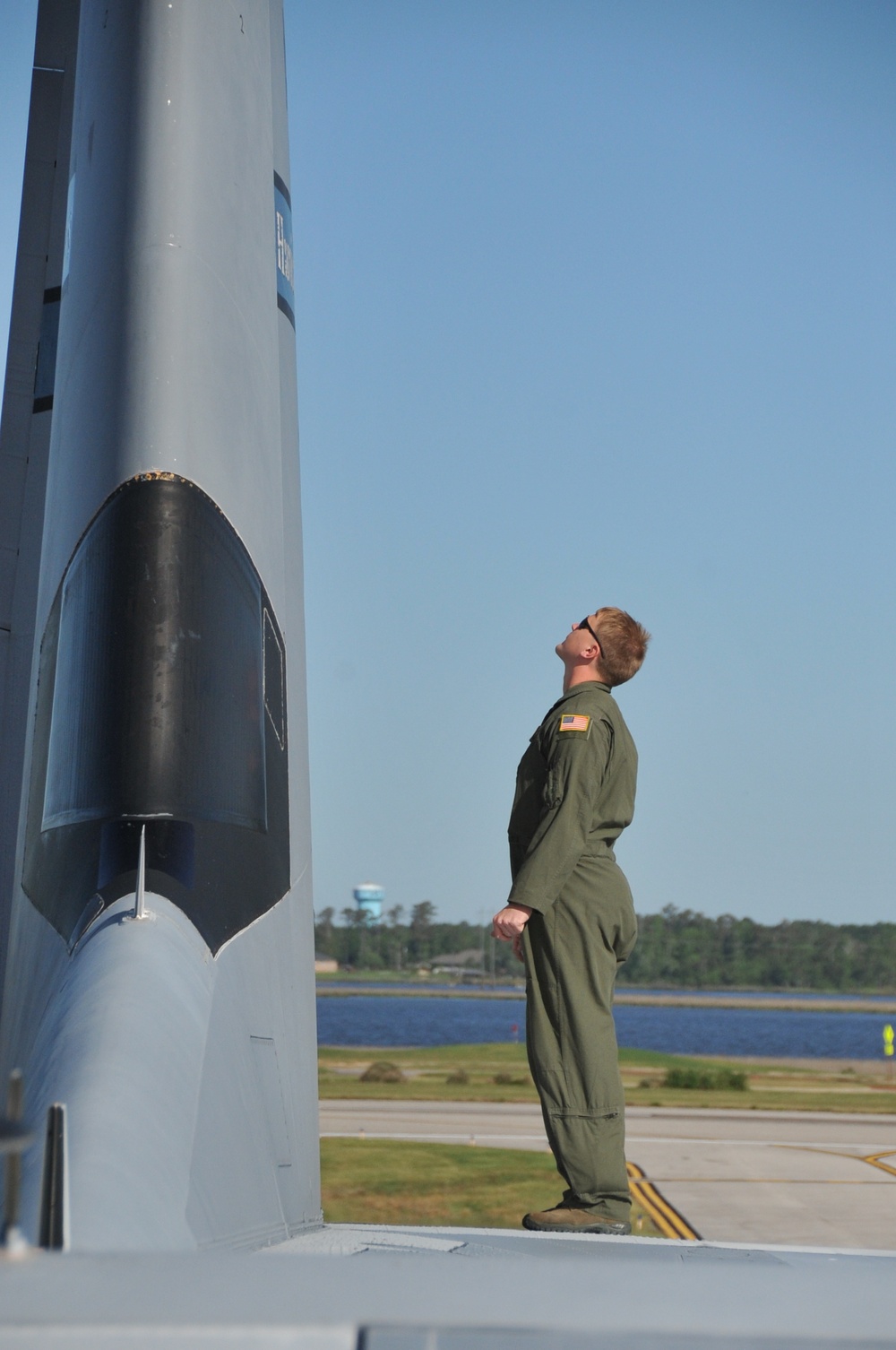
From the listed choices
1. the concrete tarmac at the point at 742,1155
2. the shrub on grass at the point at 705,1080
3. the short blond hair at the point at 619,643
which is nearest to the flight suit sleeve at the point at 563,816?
the short blond hair at the point at 619,643

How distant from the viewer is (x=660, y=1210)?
13094 millimetres

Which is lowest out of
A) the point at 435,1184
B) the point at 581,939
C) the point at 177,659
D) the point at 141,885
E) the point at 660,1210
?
the point at 660,1210

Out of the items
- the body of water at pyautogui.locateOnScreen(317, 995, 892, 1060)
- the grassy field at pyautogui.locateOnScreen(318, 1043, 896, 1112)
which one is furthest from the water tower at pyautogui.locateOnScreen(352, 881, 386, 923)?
the grassy field at pyautogui.locateOnScreen(318, 1043, 896, 1112)

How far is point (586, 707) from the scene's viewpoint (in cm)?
380

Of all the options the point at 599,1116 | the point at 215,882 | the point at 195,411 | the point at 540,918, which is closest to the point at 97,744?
the point at 215,882

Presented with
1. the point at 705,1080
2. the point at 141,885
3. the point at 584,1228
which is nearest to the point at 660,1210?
the point at 584,1228

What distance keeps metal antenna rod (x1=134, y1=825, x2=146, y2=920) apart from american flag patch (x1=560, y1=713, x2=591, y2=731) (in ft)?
4.14

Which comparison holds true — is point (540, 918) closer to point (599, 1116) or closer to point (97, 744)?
point (599, 1116)

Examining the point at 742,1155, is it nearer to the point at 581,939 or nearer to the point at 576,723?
the point at 581,939

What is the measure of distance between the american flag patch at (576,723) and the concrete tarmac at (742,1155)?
7.46 m

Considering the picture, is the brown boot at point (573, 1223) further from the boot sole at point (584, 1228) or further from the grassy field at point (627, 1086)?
the grassy field at point (627, 1086)

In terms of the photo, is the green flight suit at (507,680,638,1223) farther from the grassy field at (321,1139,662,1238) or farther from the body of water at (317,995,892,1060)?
the body of water at (317,995,892,1060)

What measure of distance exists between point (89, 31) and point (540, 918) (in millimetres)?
3238

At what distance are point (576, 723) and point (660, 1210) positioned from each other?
1102 centimetres
